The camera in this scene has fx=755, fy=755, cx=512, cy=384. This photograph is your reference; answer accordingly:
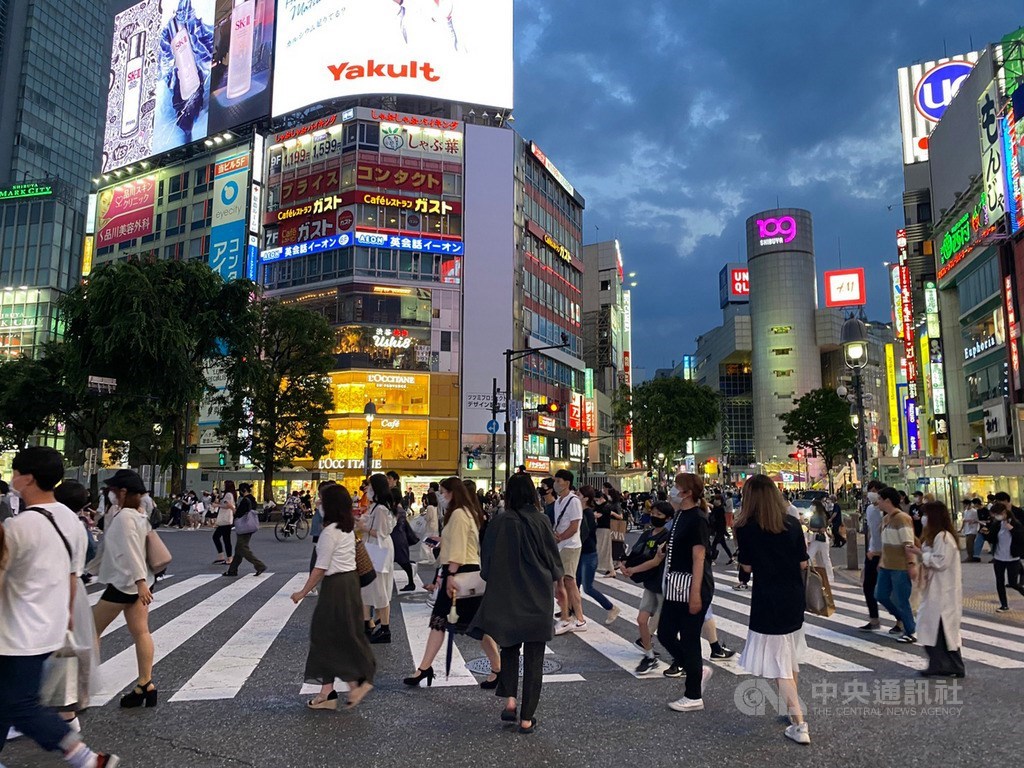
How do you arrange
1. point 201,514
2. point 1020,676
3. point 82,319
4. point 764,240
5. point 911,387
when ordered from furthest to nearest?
point 764,240 → point 911,387 → point 201,514 → point 82,319 → point 1020,676

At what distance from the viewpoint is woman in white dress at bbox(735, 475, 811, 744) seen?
202 inches

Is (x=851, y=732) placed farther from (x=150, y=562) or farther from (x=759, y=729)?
(x=150, y=562)

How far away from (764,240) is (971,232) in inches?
3243

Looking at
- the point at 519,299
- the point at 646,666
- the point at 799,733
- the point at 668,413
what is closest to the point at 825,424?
the point at 668,413

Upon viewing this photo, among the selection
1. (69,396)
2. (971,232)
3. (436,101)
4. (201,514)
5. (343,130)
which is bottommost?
(201,514)

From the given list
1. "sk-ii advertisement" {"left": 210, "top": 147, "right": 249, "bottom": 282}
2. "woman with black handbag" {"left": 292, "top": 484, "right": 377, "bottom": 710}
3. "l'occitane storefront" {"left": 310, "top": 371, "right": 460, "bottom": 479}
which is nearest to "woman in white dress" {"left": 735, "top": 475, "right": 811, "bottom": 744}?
"woman with black handbag" {"left": 292, "top": 484, "right": 377, "bottom": 710}

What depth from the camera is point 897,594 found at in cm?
860

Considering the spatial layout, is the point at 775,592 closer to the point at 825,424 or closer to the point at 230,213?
the point at 825,424

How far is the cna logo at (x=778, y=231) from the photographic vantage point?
120562 mm

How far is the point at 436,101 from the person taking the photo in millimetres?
61000

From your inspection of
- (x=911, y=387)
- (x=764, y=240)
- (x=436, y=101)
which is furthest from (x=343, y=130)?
(x=764, y=240)

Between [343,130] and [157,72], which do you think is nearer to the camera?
[343,130]

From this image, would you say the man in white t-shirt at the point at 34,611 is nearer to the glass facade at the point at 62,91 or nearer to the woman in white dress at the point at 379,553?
the woman in white dress at the point at 379,553

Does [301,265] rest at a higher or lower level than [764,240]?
lower
